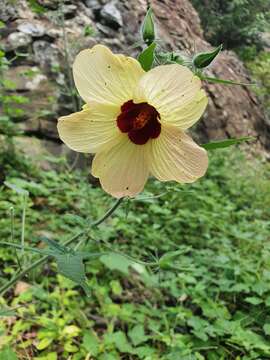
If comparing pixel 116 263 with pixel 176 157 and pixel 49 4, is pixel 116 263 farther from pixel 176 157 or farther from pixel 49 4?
pixel 49 4

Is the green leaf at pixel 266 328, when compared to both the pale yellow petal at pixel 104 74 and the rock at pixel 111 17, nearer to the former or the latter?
the pale yellow petal at pixel 104 74

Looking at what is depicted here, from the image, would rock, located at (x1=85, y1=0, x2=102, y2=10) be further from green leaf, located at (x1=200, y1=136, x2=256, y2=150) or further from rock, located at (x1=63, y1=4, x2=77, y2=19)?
green leaf, located at (x1=200, y1=136, x2=256, y2=150)

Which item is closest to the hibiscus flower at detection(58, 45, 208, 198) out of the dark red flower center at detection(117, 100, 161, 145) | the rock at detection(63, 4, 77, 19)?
the dark red flower center at detection(117, 100, 161, 145)

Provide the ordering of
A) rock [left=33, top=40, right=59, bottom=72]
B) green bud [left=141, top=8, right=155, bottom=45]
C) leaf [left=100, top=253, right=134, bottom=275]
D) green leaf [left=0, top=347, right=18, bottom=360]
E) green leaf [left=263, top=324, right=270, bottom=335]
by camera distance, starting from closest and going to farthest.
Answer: green bud [left=141, top=8, right=155, bottom=45]
green leaf [left=0, top=347, right=18, bottom=360]
green leaf [left=263, top=324, right=270, bottom=335]
leaf [left=100, top=253, right=134, bottom=275]
rock [left=33, top=40, right=59, bottom=72]

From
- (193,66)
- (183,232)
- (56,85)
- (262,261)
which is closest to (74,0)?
(56,85)

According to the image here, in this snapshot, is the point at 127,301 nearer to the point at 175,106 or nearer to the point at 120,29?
the point at 175,106

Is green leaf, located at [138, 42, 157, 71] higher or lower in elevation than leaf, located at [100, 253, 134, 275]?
higher

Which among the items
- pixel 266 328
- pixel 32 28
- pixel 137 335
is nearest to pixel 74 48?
pixel 32 28
